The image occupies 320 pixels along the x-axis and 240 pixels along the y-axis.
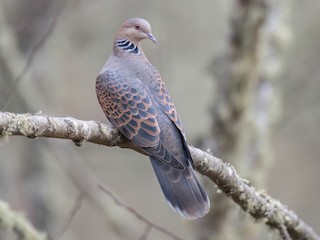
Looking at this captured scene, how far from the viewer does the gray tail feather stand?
4.21 metres

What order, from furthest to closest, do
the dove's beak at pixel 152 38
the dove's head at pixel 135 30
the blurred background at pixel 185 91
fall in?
the blurred background at pixel 185 91 → the dove's head at pixel 135 30 → the dove's beak at pixel 152 38

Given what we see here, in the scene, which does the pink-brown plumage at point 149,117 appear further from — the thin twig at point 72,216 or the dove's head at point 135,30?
the thin twig at point 72,216

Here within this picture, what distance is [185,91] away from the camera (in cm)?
1066

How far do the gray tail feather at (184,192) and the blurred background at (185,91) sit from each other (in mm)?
630

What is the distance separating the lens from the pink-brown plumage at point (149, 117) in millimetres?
4254

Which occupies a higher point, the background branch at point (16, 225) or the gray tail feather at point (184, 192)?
the gray tail feather at point (184, 192)

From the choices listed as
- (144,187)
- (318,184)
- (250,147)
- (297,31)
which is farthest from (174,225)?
(250,147)

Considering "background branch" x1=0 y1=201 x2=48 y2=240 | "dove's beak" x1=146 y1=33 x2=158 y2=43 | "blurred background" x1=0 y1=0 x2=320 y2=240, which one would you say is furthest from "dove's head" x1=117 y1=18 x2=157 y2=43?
"background branch" x1=0 y1=201 x2=48 y2=240

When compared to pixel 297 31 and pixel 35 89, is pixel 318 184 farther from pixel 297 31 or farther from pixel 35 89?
pixel 35 89

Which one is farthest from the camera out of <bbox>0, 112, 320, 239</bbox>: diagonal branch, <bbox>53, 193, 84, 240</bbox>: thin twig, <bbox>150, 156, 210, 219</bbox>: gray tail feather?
<bbox>150, 156, 210, 219</bbox>: gray tail feather

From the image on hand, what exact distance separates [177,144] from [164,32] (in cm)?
418

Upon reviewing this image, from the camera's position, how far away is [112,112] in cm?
452

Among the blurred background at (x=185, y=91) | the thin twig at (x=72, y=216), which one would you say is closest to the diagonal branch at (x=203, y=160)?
the blurred background at (x=185, y=91)

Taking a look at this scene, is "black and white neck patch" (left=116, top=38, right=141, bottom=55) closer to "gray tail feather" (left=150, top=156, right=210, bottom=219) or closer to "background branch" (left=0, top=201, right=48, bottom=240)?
"gray tail feather" (left=150, top=156, right=210, bottom=219)
